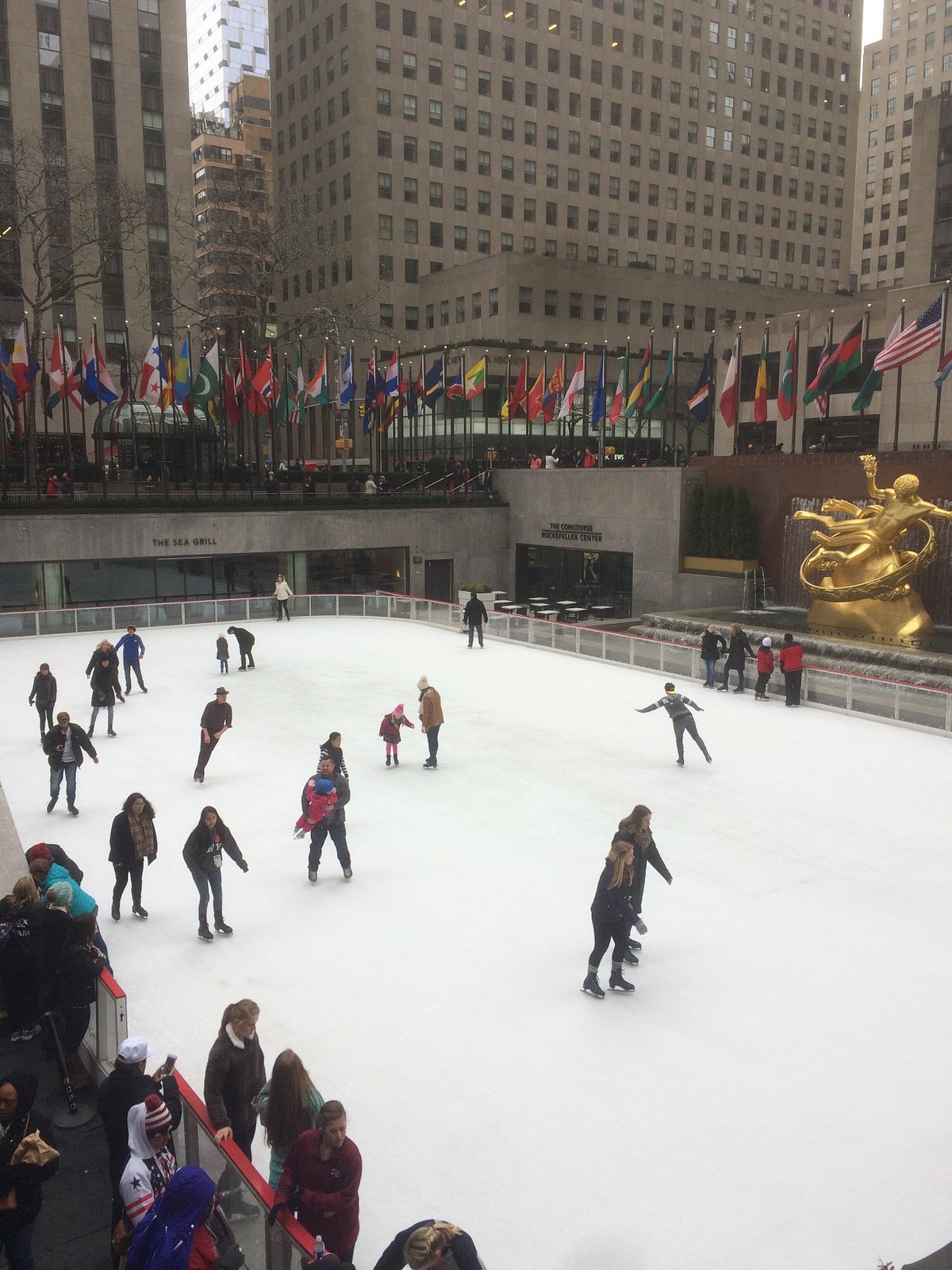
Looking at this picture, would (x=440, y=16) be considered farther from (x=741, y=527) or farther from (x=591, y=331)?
(x=741, y=527)

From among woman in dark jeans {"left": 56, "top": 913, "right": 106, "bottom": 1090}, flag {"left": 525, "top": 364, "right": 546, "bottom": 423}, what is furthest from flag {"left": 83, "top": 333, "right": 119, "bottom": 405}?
woman in dark jeans {"left": 56, "top": 913, "right": 106, "bottom": 1090}

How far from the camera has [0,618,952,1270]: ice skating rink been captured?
5.18m

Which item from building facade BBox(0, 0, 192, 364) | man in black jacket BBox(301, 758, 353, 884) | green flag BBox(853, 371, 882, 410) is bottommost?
man in black jacket BBox(301, 758, 353, 884)

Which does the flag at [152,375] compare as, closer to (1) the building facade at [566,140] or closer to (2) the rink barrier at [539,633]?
(2) the rink barrier at [539,633]

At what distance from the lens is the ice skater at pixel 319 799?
8922 mm

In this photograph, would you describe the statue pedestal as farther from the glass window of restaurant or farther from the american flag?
the glass window of restaurant

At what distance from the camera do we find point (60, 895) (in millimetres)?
6164

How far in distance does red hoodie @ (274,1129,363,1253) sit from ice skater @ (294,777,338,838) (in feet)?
15.8

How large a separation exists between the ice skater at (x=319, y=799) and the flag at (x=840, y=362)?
20.0m

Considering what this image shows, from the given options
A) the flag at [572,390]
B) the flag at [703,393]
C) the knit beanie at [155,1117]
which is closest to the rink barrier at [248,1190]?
the knit beanie at [155,1117]

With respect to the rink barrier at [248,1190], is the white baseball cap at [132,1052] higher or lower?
higher

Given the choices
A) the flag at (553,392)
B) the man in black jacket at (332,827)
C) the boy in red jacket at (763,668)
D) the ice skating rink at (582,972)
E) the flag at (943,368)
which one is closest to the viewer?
the ice skating rink at (582,972)

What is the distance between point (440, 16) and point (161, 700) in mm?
61340

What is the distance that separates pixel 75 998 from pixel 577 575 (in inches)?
1188
